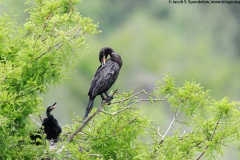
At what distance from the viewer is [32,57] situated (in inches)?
497

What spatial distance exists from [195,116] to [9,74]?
3348mm

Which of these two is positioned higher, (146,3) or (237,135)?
(146,3)

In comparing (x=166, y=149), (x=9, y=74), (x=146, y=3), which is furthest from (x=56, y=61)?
(x=146, y=3)

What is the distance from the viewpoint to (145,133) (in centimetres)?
1402

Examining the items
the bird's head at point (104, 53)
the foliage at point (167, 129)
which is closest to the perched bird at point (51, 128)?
the foliage at point (167, 129)

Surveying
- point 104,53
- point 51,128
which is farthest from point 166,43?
point 51,128

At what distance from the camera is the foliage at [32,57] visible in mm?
12039

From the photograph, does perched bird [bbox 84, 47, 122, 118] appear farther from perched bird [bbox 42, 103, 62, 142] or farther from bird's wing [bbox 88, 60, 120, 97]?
perched bird [bbox 42, 103, 62, 142]

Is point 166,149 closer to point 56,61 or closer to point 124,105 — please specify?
point 124,105

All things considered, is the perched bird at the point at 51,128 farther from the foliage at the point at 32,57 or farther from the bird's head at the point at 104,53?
the bird's head at the point at 104,53

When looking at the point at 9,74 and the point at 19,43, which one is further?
the point at 19,43

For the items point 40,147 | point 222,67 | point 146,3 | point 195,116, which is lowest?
point 40,147

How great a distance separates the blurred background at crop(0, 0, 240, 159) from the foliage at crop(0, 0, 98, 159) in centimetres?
5991

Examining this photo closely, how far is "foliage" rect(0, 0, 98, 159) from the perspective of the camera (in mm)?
12039
